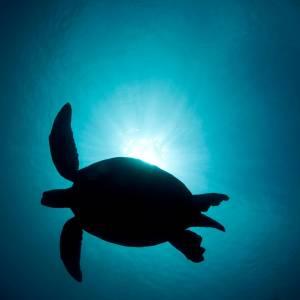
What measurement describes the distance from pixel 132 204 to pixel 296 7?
1188 centimetres

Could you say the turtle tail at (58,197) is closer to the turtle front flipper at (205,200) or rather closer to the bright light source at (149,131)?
the turtle front flipper at (205,200)

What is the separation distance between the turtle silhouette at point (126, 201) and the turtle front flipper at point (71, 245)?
0.04 feet

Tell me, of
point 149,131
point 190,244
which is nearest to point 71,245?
point 190,244

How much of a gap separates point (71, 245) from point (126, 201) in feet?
4.56

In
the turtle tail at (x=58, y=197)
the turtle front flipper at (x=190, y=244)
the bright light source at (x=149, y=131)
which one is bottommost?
the turtle front flipper at (x=190, y=244)

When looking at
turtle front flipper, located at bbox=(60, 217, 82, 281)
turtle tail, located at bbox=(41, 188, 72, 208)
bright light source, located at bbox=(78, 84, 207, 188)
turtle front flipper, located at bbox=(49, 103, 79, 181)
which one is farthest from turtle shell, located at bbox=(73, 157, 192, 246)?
bright light source, located at bbox=(78, 84, 207, 188)

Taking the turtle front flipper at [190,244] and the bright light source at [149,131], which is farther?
the bright light source at [149,131]

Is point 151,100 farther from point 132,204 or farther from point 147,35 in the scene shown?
point 132,204

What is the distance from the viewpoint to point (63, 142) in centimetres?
312

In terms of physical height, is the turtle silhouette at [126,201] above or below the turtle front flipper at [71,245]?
above

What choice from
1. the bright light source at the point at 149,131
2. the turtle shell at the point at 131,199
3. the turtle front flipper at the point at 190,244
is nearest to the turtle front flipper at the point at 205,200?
the turtle shell at the point at 131,199

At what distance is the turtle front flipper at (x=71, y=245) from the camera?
336 cm

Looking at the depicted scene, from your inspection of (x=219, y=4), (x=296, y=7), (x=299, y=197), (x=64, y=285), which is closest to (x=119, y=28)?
(x=219, y=4)

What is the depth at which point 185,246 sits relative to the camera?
3.17 metres
